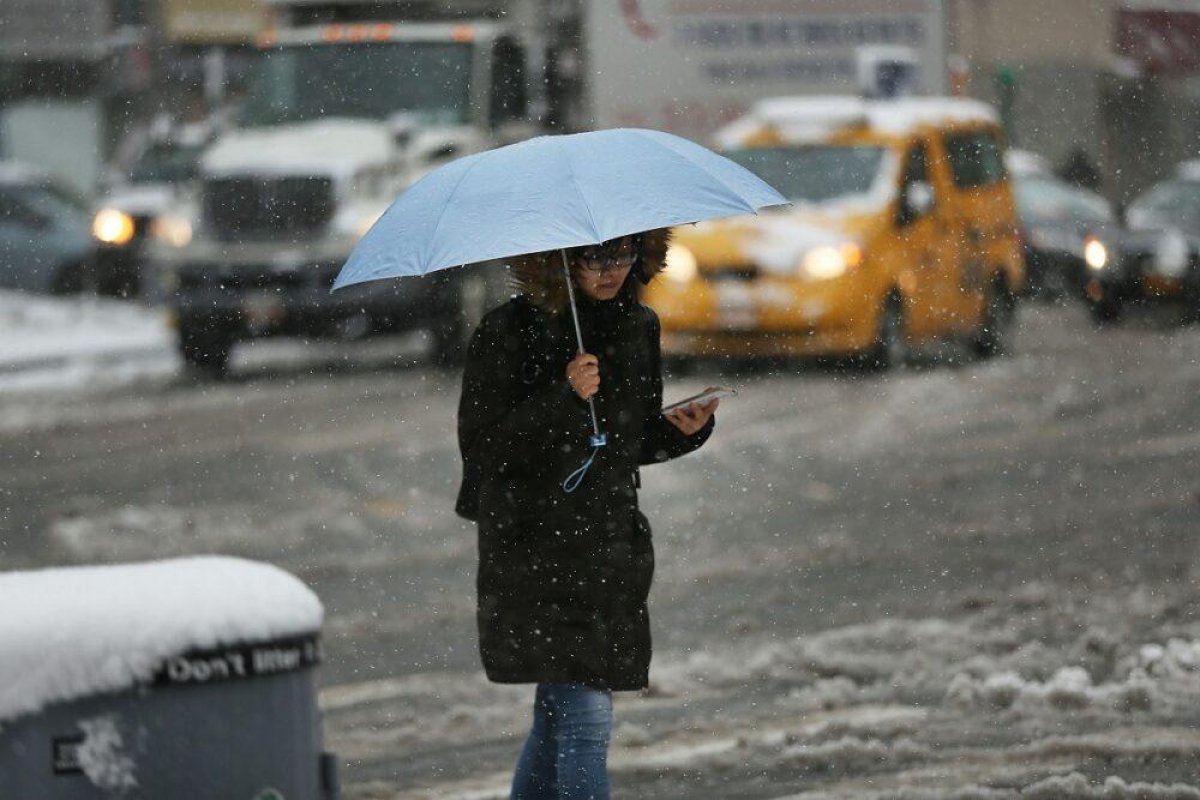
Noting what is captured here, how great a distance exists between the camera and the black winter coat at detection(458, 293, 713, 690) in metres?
4.62

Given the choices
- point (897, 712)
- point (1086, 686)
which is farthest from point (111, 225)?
point (1086, 686)

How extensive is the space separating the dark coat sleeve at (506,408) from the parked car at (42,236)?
22.4m

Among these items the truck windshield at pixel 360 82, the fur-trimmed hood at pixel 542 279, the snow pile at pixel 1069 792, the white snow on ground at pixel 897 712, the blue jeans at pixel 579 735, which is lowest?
the white snow on ground at pixel 897 712

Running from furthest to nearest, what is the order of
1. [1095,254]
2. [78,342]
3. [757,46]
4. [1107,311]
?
[1095,254] < [78,342] < [1107,311] < [757,46]

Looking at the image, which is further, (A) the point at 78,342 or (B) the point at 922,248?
(A) the point at 78,342

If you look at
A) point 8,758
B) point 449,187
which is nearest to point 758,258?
point 449,187

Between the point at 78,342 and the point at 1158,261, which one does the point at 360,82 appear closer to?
the point at 78,342

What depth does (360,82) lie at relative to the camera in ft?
58.3

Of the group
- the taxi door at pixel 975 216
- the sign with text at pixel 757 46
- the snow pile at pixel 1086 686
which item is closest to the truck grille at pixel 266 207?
the sign with text at pixel 757 46

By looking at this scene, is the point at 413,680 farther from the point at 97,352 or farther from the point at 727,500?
the point at 97,352

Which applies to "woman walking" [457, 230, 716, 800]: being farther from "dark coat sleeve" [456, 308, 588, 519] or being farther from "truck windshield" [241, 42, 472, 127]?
"truck windshield" [241, 42, 472, 127]

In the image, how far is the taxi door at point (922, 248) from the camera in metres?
16.8

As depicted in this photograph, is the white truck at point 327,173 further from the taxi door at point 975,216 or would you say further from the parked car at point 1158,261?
the parked car at point 1158,261

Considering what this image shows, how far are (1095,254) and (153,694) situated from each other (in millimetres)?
20075
